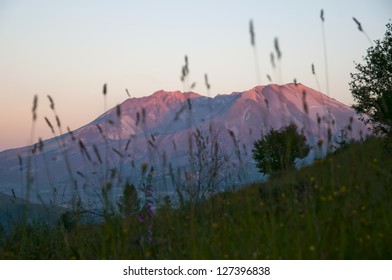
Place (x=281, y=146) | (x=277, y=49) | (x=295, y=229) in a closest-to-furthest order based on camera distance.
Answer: (x=295, y=229) < (x=277, y=49) < (x=281, y=146)

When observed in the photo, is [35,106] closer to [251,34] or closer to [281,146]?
[251,34]

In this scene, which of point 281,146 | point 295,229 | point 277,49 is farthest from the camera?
point 281,146

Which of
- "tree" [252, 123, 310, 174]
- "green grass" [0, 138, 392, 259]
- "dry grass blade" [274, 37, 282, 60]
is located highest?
"dry grass blade" [274, 37, 282, 60]

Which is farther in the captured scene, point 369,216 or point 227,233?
point 227,233

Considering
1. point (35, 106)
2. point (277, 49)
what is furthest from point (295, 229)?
point (35, 106)

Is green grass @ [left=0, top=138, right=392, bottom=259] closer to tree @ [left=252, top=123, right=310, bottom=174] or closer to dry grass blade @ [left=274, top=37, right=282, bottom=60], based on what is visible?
tree @ [left=252, top=123, right=310, bottom=174]

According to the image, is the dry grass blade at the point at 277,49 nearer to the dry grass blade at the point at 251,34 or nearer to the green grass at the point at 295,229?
the dry grass blade at the point at 251,34

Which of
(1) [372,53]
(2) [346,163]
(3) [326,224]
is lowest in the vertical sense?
(3) [326,224]

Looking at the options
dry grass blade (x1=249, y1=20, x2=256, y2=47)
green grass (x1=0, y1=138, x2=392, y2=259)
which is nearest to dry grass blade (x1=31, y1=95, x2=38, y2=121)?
green grass (x1=0, y1=138, x2=392, y2=259)

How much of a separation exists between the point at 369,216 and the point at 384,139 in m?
3.35
